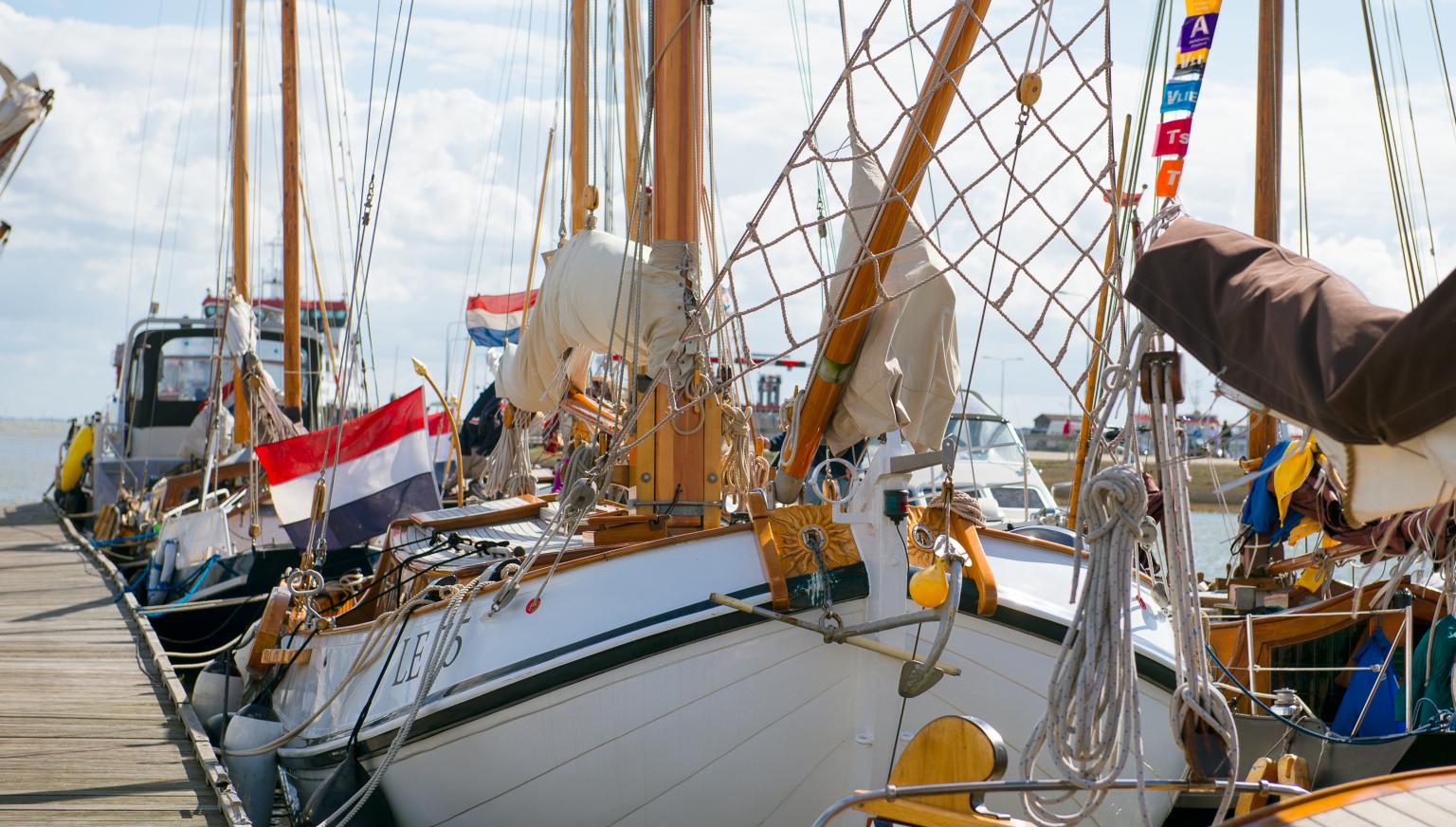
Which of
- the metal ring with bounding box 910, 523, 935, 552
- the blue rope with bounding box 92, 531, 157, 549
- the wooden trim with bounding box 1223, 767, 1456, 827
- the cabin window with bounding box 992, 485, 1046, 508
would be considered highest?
the metal ring with bounding box 910, 523, 935, 552

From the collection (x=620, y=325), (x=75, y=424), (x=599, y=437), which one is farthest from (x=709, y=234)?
(x=75, y=424)

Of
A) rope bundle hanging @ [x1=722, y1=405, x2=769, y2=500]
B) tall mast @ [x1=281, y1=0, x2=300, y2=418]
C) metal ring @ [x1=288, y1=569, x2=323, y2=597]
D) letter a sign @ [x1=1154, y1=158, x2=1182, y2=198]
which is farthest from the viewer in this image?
tall mast @ [x1=281, y1=0, x2=300, y2=418]

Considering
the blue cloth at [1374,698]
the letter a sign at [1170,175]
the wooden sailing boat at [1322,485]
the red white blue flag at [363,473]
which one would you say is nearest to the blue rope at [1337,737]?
the wooden sailing boat at [1322,485]

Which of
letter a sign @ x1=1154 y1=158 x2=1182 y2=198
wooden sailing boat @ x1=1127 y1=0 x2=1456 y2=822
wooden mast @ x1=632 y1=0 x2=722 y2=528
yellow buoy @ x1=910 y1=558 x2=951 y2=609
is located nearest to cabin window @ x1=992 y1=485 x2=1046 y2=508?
wooden sailing boat @ x1=1127 y1=0 x2=1456 y2=822

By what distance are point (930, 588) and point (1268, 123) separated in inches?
289

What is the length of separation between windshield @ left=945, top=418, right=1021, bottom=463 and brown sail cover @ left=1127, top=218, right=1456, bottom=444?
39.5 ft

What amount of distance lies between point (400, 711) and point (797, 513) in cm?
209

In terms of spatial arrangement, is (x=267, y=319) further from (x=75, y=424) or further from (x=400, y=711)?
(x=400, y=711)

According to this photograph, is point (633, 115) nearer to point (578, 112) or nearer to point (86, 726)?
point (578, 112)

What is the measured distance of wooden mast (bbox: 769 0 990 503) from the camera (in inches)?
212

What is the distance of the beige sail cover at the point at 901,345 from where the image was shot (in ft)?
19.1

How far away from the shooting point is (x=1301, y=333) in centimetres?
320

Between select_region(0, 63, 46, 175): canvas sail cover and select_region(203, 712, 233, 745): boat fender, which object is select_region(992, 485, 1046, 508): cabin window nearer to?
select_region(203, 712, 233, 745): boat fender

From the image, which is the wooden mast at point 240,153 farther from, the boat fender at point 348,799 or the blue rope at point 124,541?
the boat fender at point 348,799
